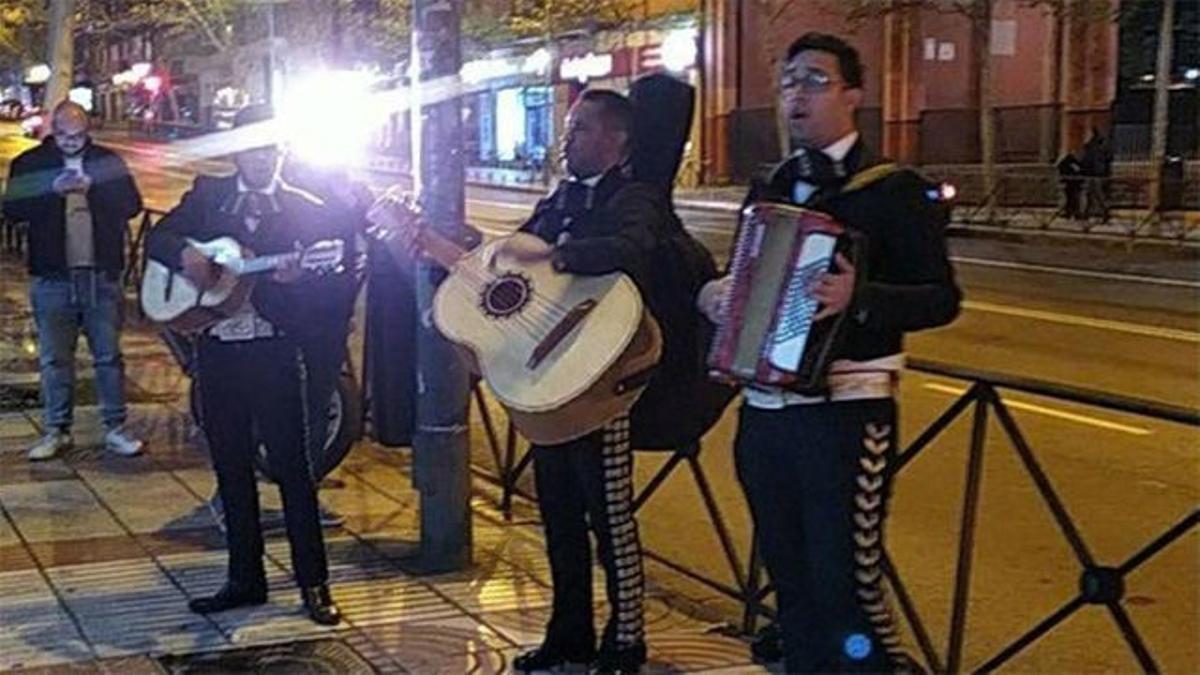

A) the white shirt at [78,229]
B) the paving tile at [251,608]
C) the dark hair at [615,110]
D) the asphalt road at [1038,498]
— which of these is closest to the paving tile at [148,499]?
the paving tile at [251,608]

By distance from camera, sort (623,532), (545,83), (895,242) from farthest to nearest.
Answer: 1. (545,83)
2. (623,532)
3. (895,242)

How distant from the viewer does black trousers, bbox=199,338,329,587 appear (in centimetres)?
615

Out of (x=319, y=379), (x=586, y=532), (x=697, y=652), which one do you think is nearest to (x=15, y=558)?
(x=319, y=379)

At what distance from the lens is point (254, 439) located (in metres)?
6.38

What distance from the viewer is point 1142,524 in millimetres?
7922

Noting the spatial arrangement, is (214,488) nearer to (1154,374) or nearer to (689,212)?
(1154,374)

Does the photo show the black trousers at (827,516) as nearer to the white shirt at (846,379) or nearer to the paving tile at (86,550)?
the white shirt at (846,379)

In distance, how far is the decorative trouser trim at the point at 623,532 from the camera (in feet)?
17.0

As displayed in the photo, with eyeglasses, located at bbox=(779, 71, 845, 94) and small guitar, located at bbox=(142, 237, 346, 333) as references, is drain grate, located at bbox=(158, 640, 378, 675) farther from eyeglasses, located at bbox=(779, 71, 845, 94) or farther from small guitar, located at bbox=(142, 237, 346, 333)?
eyeglasses, located at bbox=(779, 71, 845, 94)

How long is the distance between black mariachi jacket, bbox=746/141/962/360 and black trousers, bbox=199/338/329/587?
2.63 m

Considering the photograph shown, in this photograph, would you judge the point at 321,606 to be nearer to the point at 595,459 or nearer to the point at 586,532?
the point at 586,532

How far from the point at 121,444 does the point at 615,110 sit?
16.9ft

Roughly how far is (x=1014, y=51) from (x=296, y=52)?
72.8 ft

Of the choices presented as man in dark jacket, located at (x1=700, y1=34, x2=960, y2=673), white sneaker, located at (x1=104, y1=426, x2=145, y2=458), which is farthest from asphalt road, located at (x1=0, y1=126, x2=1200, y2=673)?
white sneaker, located at (x1=104, y1=426, x2=145, y2=458)
